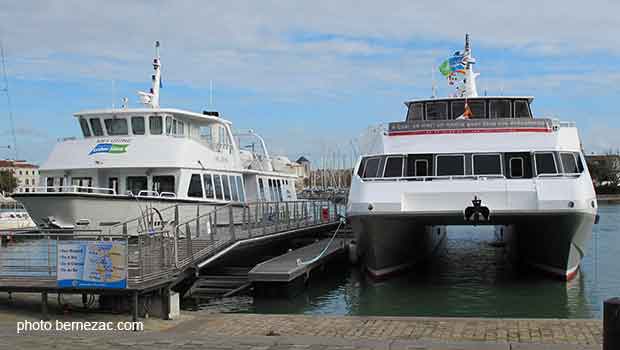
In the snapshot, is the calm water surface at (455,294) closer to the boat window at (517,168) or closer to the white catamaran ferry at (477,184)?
the white catamaran ferry at (477,184)

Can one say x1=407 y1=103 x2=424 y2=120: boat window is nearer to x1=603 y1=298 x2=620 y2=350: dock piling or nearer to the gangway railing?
the gangway railing

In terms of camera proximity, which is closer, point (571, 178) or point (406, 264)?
point (571, 178)

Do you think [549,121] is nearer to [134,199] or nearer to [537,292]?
[537,292]

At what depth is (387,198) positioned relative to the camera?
1695cm

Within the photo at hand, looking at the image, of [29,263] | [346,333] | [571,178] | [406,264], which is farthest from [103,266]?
[406,264]

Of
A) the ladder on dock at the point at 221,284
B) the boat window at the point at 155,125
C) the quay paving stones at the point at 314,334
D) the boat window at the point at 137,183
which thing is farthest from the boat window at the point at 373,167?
the boat window at the point at 155,125

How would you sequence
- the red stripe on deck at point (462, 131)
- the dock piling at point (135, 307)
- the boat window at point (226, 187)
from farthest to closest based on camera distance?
the boat window at point (226, 187) → the red stripe on deck at point (462, 131) → the dock piling at point (135, 307)

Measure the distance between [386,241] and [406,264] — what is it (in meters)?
2.82

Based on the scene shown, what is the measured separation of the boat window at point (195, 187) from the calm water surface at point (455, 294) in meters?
4.65

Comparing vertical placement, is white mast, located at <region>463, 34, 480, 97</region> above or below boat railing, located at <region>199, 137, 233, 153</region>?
above

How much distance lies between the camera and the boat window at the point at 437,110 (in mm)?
22359

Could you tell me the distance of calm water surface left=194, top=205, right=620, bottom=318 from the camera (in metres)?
16.0

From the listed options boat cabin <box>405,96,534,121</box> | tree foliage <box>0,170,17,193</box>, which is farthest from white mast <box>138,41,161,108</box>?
tree foliage <box>0,170,17,193</box>

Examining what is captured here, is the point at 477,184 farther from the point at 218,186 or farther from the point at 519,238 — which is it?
the point at 218,186
